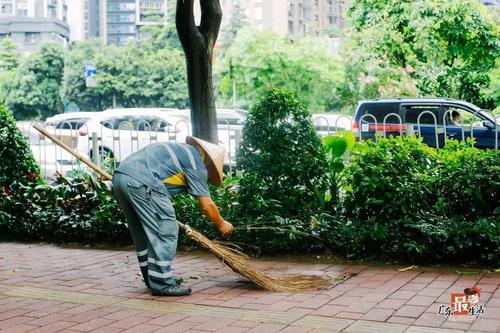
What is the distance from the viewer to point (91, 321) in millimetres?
4312

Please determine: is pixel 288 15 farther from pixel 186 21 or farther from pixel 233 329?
pixel 233 329

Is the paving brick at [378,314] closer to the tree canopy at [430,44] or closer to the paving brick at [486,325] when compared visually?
the paving brick at [486,325]

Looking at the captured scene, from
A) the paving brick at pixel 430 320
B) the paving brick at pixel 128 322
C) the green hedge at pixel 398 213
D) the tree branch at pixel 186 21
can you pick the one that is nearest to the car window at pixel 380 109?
the tree branch at pixel 186 21

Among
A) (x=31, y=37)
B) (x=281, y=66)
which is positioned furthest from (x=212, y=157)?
(x=31, y=37)

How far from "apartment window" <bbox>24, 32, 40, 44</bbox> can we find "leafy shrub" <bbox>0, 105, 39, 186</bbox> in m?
70.9

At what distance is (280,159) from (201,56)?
1.93m

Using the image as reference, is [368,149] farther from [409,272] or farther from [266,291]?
[266,291]

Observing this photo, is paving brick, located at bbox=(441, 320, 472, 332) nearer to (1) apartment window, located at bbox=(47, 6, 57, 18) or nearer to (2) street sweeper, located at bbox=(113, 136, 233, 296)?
(2) street sweeper, located at bbox=(113, 136, 233, 296)

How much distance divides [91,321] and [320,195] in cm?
279

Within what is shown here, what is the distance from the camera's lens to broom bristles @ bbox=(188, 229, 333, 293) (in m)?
5.01

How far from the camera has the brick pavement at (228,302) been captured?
4.09 m

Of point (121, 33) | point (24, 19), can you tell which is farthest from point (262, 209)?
point (121, 33)

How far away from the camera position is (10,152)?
26.7ft

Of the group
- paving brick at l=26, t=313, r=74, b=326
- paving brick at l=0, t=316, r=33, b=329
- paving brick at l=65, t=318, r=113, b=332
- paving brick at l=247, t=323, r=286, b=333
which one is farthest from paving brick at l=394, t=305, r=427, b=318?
paving brick at l=0, t=316, r=33, b=329
